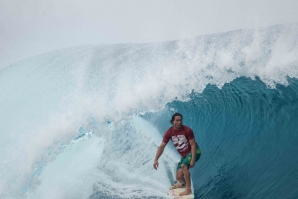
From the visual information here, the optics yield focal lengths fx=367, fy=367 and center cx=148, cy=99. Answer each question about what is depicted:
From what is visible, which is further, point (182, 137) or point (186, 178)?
point (186, 178)

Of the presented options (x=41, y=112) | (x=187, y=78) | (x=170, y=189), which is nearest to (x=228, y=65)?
(x=187, y=78)

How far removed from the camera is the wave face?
16.5ft

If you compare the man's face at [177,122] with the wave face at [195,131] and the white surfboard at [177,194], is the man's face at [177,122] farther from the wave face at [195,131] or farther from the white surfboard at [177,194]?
the wave face at [195,131]

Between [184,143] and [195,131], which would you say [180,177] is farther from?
[195,131]

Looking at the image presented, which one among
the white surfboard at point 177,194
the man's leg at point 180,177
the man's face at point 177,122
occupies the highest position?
the man's face at point 177,122

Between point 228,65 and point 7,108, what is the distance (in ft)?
33.3

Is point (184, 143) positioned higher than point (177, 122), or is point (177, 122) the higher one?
point (177, 122)

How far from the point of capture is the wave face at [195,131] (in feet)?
16.5

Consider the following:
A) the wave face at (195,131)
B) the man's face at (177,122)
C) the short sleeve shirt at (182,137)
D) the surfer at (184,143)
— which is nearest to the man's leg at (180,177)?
the surfer at (184,143)

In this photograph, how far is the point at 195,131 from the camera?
21.8 feet

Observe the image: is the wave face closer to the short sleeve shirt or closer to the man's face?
the short sleeve shirt

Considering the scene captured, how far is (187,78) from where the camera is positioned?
807cm

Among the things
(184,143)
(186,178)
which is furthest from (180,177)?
(184,143)

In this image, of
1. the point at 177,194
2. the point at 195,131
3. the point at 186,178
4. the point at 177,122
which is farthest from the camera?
the point at 195,131
